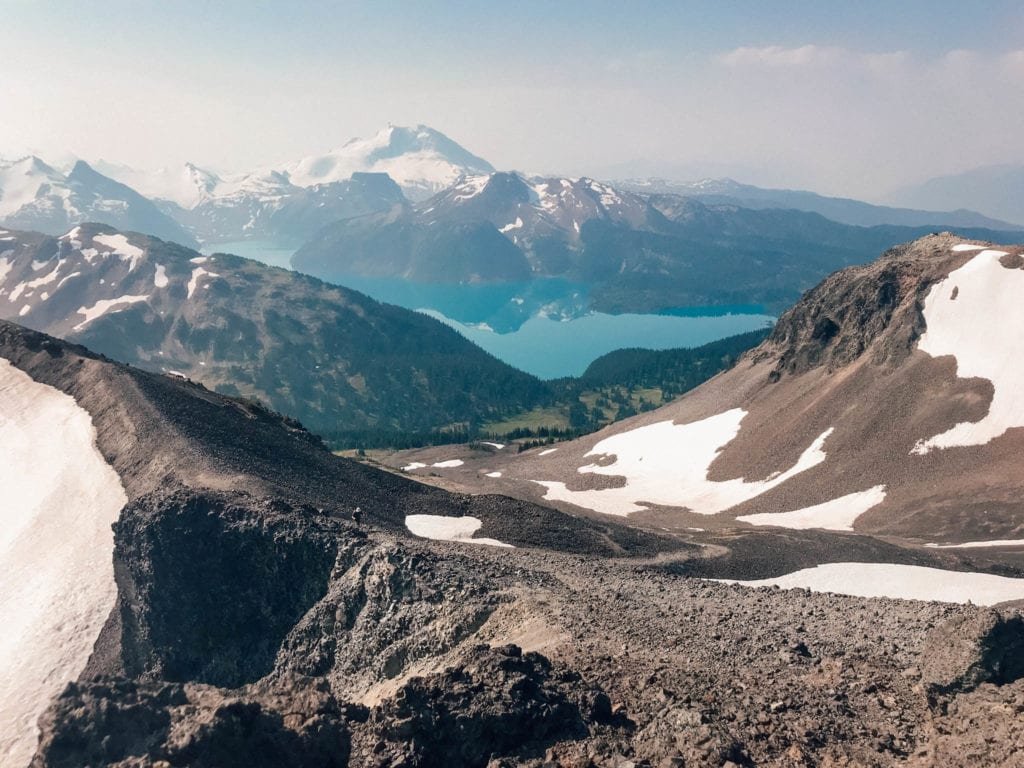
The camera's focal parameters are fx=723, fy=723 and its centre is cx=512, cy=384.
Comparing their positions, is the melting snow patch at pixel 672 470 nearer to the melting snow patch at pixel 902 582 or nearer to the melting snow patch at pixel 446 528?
the melting snow patch at pixel 902 582

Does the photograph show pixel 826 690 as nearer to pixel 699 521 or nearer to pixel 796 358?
pixel 699 521

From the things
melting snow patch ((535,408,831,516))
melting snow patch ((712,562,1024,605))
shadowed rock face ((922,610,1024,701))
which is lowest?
melting snow patch ((535,408,831,516))

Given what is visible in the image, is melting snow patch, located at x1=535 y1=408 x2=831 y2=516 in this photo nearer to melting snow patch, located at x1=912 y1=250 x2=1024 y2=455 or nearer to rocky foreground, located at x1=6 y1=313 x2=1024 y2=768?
melting snow patch, located at x1=912 y1=250 x2=1024 y2=455

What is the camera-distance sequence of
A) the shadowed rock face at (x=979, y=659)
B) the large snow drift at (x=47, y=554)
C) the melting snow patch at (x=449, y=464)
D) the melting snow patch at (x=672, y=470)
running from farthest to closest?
the melting snow patch at (x=449, y=464), the melting snow patch at (x=672, y=470), the large snow drift at (x=47, y=554), the shadowed rock face at (x=979, y=659)

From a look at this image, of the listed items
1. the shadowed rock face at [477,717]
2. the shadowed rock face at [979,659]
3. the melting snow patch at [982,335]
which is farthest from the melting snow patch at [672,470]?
the shadowed rock face at [477,717]

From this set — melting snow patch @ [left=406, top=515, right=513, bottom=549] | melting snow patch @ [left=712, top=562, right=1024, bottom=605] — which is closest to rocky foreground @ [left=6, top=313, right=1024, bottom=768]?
melting snow patch @ [left=406, top=515, right=513, bottom=549]

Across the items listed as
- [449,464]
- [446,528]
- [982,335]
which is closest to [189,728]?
[446,528]
